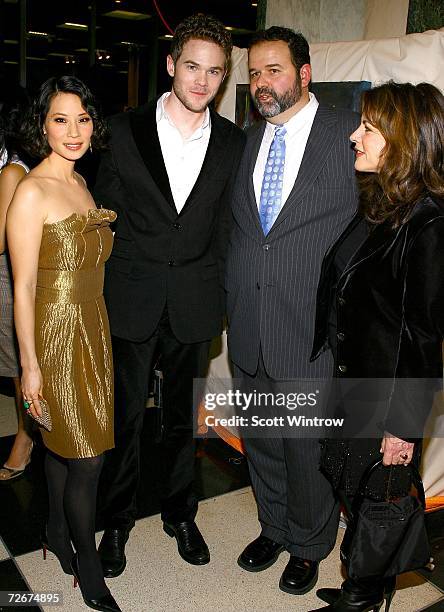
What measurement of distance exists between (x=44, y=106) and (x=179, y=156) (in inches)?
20.4

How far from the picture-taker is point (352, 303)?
1867mm

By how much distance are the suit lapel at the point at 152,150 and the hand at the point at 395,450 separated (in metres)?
1.04

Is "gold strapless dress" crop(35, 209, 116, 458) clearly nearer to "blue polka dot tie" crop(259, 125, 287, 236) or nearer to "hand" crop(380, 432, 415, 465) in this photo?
"blue polka dot tie" crop(259, 125, 287, 236)

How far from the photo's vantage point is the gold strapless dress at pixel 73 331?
198cm

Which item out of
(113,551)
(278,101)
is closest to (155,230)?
(278,101)

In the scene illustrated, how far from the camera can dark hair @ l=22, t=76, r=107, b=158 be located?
6.54ft

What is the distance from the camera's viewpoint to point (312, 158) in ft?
7.22

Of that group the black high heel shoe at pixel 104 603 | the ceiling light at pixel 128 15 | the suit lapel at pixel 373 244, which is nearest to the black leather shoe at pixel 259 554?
the black high heel shoe at pixel 104 603

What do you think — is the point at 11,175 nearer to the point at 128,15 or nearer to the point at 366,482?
the point at 366,482

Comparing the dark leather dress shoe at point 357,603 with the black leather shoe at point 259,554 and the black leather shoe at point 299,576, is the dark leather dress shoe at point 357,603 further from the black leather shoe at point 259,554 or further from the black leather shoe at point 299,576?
the black leather shoe at point 259,554

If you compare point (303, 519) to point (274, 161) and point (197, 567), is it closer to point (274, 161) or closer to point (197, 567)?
point (197, 567)

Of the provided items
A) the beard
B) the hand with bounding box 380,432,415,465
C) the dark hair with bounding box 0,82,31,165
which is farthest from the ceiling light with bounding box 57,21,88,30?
the hand with bounding box 380,432,415,465

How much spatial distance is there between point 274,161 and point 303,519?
1255mm

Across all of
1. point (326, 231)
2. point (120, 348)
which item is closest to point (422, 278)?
point (326, 231)
